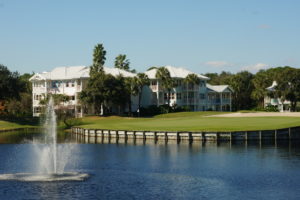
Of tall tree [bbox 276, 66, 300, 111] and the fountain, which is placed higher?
tall tree [bbox 276, 66, 300, 111]

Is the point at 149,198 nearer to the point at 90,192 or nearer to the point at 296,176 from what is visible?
Result: the point at 90,192

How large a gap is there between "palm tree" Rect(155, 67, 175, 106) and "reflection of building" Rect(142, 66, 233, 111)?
246 centimetres

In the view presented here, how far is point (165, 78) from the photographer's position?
389 ft

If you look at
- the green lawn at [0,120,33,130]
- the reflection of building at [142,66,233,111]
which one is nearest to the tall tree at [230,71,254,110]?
A: the reflection of building at [142,66,233,111]

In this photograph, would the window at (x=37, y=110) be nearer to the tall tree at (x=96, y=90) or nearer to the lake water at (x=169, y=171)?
the tall tree at (x=96, y=90)

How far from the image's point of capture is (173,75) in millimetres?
124000

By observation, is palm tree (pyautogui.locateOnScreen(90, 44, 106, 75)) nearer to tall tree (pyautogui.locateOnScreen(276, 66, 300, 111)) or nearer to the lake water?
tall tree (pyautogui.locateOnScreen(276, 66, 300, 111))

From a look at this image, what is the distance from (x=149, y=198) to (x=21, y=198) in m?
8.09

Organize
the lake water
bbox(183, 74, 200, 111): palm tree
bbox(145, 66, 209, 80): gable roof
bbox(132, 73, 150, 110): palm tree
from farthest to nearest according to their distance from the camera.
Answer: bbox(145, 66, 209, 80): gable roof, bbox(183, 74, 200, 111): palm tree, bbox(132, 73, 150, 110): palm tree, the lake water

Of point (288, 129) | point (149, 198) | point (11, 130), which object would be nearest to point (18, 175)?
point (149, 198)

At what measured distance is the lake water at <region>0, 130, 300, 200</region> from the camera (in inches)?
1428

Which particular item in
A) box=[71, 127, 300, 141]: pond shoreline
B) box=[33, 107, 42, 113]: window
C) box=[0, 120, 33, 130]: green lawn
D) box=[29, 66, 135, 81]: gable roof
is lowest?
box=[71, 127, 300, 141]: pond shoreline

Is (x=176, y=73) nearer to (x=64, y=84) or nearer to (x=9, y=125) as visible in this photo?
(x=64, y=84)

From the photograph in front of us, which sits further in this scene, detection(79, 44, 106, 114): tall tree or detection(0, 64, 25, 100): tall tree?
detection(79, 44, 106, 114): tall tree
